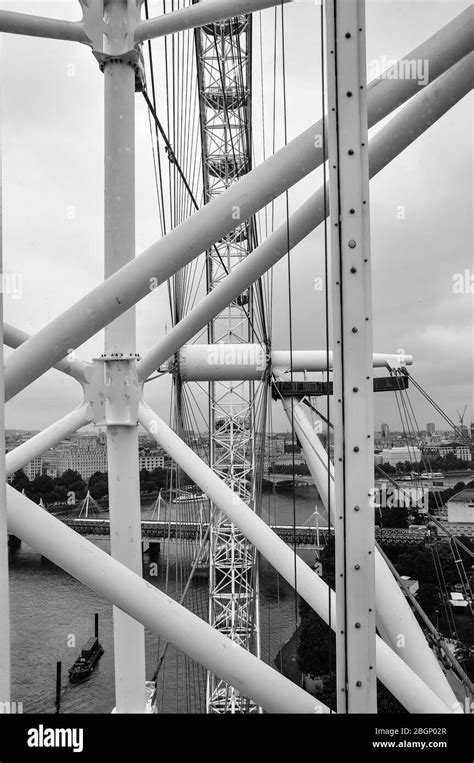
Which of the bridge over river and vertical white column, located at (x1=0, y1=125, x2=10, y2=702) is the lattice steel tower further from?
vertical white column, located at (x1=0, y1=125, x2=10, y2=702)

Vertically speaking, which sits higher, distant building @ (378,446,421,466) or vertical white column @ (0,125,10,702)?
distant building @ (378,446,421,466)

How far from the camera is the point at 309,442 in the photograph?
6.93 m

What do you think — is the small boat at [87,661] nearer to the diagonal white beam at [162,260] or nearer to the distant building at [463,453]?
the distant building at [463,453]

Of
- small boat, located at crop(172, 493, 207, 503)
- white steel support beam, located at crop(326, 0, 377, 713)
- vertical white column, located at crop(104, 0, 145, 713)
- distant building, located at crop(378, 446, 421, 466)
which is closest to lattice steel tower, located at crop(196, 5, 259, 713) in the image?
small boat, located at crop(172, 493, 207, 503)

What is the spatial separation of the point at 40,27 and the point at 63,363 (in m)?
2.39

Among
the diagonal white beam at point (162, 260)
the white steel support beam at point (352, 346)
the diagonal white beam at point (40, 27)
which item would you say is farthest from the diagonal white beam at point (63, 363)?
the white steel support beam at point (352, 346)

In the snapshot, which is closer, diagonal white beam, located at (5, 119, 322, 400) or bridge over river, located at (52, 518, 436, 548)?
diagonal white beam, located at (5, 119, 322, 400)

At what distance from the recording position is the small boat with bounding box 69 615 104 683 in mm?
24562

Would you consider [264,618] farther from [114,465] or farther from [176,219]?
[114,465]

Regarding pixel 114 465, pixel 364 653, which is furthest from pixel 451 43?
pixel 114 465

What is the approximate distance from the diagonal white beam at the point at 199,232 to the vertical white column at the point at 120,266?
1.50m

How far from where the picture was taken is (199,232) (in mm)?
3426

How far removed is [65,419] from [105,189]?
1854 millimetres

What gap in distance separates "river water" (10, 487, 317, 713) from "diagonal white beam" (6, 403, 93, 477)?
13372 millimetres
